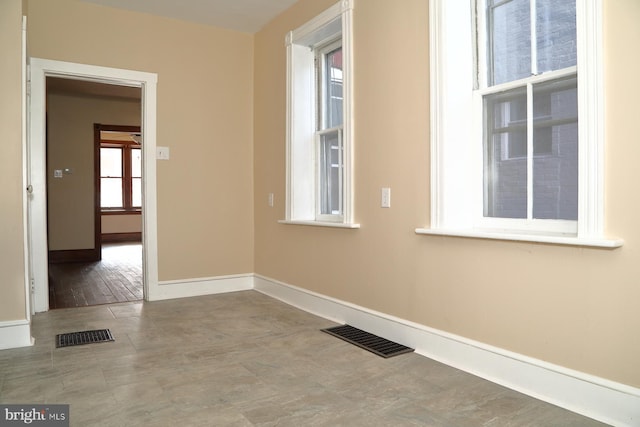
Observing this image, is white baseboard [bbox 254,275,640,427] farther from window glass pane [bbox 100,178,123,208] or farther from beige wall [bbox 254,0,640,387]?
window glass pane [bbox 100,178,123,208]

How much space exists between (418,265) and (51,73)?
3381 mm

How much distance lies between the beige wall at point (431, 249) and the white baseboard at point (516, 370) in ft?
0.15

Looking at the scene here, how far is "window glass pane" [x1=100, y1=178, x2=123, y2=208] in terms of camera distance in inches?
424

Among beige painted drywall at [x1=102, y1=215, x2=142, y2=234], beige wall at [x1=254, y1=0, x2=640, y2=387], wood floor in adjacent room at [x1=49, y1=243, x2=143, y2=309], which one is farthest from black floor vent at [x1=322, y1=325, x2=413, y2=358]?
beige painted drywall at [x1=102, y1=215, x2=142, y2=234]

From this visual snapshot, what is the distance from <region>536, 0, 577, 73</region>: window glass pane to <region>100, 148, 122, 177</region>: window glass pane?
34.3 ft

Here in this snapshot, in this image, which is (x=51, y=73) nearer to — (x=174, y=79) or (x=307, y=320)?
(x=174, y=79)

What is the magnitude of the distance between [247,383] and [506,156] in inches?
70.3

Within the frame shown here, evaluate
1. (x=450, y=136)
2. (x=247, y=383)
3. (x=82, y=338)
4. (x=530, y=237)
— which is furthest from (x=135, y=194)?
(x=530, y=237)

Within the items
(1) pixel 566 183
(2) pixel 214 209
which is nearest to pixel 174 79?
(2) pixel 214 209

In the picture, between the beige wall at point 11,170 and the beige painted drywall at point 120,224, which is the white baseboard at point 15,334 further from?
the beige painted drywall at point 120,224

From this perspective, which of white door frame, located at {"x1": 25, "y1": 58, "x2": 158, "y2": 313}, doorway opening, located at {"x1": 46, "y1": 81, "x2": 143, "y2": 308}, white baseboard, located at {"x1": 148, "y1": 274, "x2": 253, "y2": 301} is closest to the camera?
white door frame, located at {"x1": 25, "y1": 58, "x2": 158, "y2": 313}

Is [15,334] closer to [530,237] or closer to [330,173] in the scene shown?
[330,173]

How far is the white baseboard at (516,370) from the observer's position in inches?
72.6

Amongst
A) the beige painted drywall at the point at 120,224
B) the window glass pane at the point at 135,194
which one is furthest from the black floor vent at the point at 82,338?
the window glass pane at the point at 135,194
